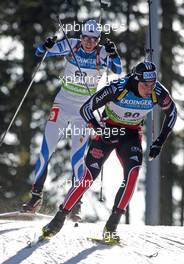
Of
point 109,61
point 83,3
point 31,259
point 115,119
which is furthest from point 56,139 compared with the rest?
point 83,3

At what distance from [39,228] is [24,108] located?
12.9 meters

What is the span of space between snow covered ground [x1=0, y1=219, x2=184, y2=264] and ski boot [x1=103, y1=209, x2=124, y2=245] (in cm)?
12

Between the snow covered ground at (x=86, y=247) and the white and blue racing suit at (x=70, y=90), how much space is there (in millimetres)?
1156

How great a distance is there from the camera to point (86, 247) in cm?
777

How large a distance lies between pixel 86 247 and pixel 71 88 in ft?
9.20

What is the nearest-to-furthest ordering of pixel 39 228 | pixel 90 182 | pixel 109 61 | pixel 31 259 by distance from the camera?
pixel 31 259
pixel 90 182
pixel 39 228
pixel 109 61

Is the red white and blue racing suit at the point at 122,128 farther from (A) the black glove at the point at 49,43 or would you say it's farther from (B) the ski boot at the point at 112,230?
(A) the black glove at the point at 49,43

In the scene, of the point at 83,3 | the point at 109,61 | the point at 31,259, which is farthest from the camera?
the point at 83,3

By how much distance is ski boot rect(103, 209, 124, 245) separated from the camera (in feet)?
26.1

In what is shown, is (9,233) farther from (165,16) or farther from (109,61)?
(165,16)

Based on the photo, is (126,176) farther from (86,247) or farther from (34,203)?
(34,203)

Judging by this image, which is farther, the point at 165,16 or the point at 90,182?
the point at 165,16

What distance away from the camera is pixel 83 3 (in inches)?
821

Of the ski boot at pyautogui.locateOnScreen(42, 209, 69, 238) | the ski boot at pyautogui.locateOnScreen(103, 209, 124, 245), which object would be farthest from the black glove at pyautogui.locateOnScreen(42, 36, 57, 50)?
the ski boot at pyautogui.locateOnScreen(103, 209, 124, 245)
